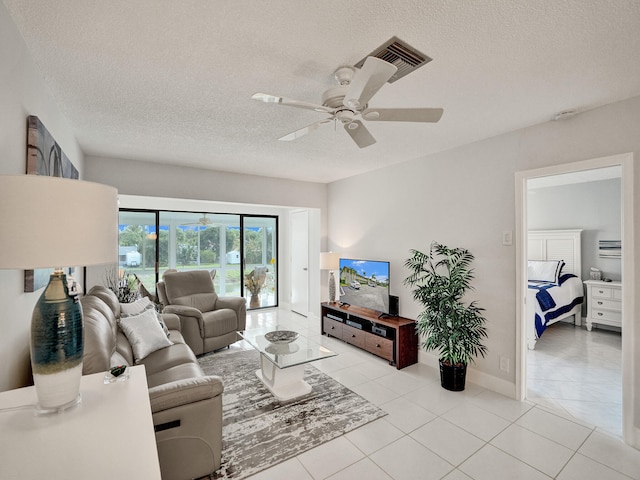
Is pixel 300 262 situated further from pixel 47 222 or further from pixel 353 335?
pixel 47 222

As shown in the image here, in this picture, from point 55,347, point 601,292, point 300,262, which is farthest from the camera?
point 300,262

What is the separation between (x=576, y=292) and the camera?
5008 millimetres

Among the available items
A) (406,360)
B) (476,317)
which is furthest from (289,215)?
(476,317)

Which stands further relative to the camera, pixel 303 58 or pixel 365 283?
pixel 365 283

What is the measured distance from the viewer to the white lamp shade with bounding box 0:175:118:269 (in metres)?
0.87

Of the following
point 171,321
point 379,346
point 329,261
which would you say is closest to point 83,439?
point 171,321

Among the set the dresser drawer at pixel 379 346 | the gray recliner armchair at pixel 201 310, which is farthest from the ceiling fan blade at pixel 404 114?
the gray recliner armchair at pixel 201 310

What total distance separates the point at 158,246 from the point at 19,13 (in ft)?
15.5

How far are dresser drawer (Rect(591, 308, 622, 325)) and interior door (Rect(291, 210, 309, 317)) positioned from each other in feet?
15.4

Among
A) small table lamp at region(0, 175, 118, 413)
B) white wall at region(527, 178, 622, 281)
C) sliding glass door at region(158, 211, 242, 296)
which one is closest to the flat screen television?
sliding glass door at region(158, 211, 242, 296)

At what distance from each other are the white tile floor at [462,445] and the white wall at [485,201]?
35cm

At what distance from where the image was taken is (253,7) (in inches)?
51.1

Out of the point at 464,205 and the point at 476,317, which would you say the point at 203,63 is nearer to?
the point at 464,205

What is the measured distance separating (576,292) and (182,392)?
6002 millimetres
